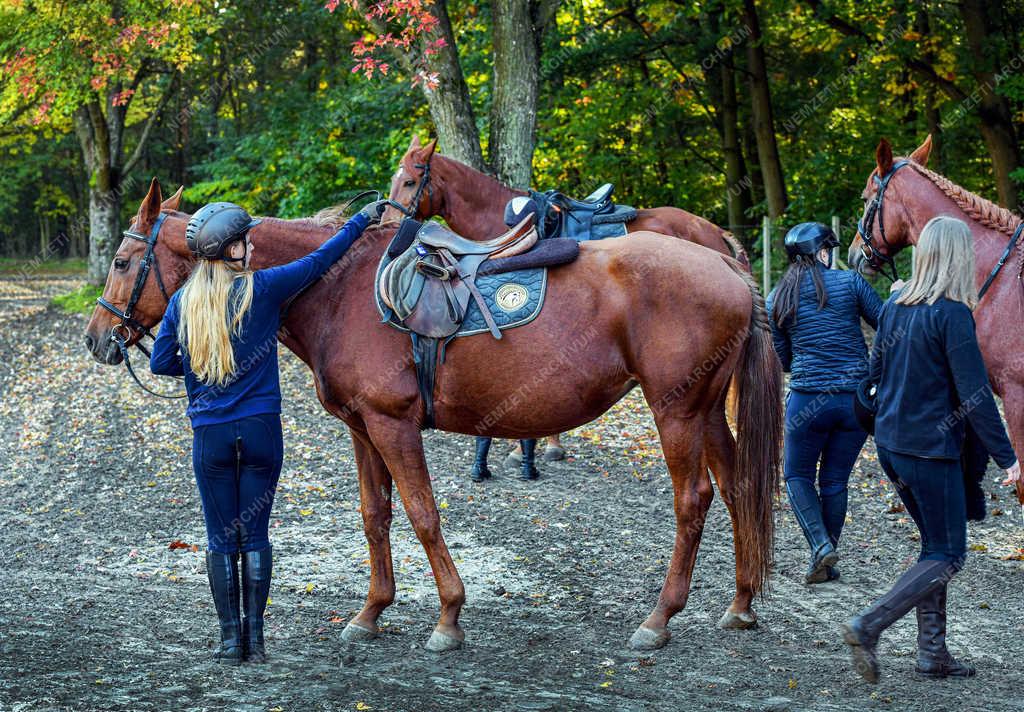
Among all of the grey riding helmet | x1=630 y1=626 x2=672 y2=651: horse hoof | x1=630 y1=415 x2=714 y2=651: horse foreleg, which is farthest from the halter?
the grey riding helmet

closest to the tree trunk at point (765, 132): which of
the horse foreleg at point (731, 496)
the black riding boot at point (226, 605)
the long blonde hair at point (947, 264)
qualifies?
the horse foreleg at point (731, 496)

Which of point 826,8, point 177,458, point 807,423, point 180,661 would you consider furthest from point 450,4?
point 180,661

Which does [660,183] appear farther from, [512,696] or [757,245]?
[512,696]

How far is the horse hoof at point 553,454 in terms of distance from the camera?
9.70 meters

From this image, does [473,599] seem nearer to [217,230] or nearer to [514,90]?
[217,230]

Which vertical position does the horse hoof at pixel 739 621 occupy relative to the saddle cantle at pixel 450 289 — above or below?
below

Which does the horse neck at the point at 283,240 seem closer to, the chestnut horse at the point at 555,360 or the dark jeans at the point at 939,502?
the chestnut horse at the point at 555,360

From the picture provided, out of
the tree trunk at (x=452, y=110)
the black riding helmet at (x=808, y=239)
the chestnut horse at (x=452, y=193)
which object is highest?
the tree trunk at (x=452, y=110)

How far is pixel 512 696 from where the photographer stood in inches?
178

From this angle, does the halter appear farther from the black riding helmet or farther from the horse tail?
the horse tail

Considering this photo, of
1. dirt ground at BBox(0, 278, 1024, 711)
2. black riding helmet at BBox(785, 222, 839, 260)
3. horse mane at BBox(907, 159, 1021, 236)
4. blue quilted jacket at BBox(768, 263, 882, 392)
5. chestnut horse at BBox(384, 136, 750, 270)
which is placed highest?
chestnut horse at BBox(384, 136, 750, 270)

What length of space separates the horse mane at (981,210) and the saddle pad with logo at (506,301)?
2.54 meters

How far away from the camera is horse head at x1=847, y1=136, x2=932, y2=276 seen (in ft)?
20.3

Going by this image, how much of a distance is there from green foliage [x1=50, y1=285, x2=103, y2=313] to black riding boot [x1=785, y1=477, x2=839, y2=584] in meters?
18.5
